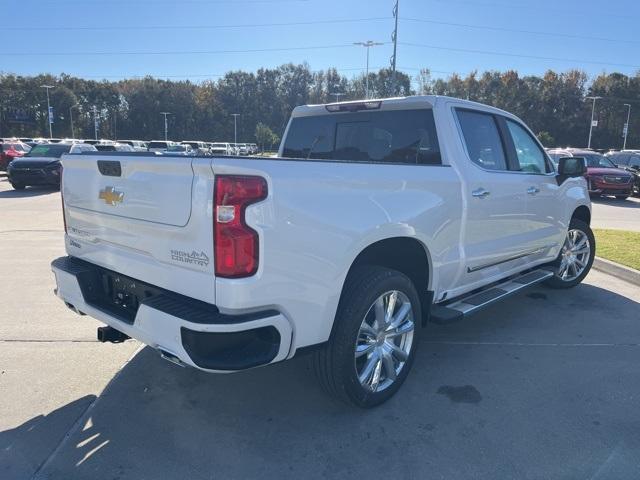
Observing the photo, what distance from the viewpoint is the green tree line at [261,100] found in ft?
257

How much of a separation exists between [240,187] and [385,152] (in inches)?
83.5

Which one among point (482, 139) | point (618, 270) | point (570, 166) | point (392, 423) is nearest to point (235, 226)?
point (392, 423)

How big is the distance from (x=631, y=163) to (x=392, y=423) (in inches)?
880

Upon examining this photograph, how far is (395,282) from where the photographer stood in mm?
3211

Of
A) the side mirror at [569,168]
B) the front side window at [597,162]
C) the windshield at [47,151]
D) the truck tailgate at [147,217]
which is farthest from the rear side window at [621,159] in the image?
the truck tailgate at [147,217]

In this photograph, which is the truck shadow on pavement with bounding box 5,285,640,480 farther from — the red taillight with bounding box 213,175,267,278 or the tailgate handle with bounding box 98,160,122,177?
the tailgate handle with bounding box 98,160,122,177

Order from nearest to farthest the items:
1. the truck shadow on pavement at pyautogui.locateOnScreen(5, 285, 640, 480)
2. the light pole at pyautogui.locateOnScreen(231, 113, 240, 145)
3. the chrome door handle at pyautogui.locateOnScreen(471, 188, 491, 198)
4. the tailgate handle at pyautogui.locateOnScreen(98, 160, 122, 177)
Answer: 1. the truck shadow on pavement at pyautogui.locateOnScreen(5, 285, 640, 480)
2. the tailgate handle at pyautogui.locateOnScreen(98, 160, 122, 177)
3. the chrome door handle at pyautogui.locateOnScreen(471, 188, 491, 198)
4. the light pole at pyautogui.locateOnScreen(231, 113, 240, 145)

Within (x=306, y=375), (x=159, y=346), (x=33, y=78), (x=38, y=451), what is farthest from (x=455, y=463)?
(x=33, y=78)

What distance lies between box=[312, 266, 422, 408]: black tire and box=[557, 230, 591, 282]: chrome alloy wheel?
358cm

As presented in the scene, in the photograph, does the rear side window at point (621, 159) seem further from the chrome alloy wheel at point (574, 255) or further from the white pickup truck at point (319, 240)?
the white pickup truck at point (319, 240)

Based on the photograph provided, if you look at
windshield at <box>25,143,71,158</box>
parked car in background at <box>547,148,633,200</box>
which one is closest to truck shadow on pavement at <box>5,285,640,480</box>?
parked car in background at <box>547,148,633,200</box>

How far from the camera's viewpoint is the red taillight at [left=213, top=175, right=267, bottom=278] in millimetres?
2348

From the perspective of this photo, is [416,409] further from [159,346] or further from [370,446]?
[159,346]

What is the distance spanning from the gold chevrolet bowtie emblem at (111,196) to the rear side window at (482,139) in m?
2.63
